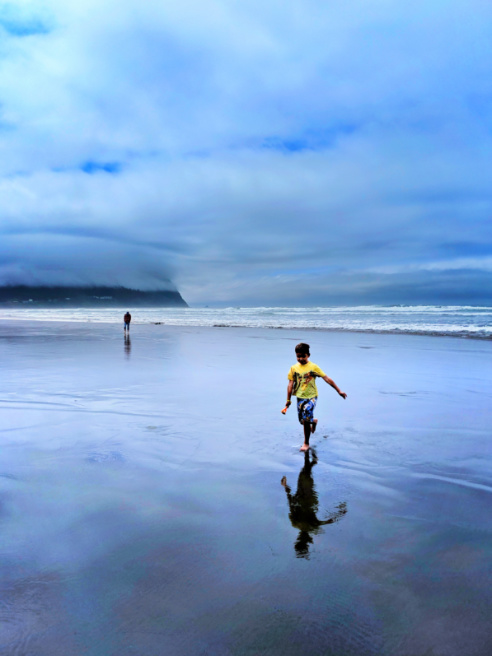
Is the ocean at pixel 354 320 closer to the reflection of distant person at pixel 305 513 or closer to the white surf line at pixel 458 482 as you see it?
the white surf line at pixel 458 482

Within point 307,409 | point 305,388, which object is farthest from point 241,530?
point 305,388

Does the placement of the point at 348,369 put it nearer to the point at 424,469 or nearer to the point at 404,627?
the point at 424,469

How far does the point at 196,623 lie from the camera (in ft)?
9.18

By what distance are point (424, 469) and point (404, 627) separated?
2959 mm

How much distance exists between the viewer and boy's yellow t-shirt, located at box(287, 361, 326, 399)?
671 cm

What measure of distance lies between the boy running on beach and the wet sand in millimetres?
474

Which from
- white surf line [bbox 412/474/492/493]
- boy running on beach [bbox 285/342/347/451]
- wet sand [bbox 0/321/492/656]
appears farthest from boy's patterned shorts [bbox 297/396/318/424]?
white surf line [bbox 412/474/492/493]

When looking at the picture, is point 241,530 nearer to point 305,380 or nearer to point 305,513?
point 305,513

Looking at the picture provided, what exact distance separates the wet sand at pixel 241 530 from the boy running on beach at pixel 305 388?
18.6 inches

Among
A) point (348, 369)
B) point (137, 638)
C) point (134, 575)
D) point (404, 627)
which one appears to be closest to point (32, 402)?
point (134, 575)

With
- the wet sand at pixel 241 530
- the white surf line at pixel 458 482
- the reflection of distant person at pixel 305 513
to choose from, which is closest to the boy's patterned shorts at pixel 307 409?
the wet sand at pixel 241 530

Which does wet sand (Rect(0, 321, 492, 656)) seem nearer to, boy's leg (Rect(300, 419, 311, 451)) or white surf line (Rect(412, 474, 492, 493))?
white surf line (Rect(412, 474, 492, 493))

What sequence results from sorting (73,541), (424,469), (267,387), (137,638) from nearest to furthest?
1. (137,638)
2. (73,541)
3. (424,469)
4. (267,387)

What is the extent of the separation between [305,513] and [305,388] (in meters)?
2.59
